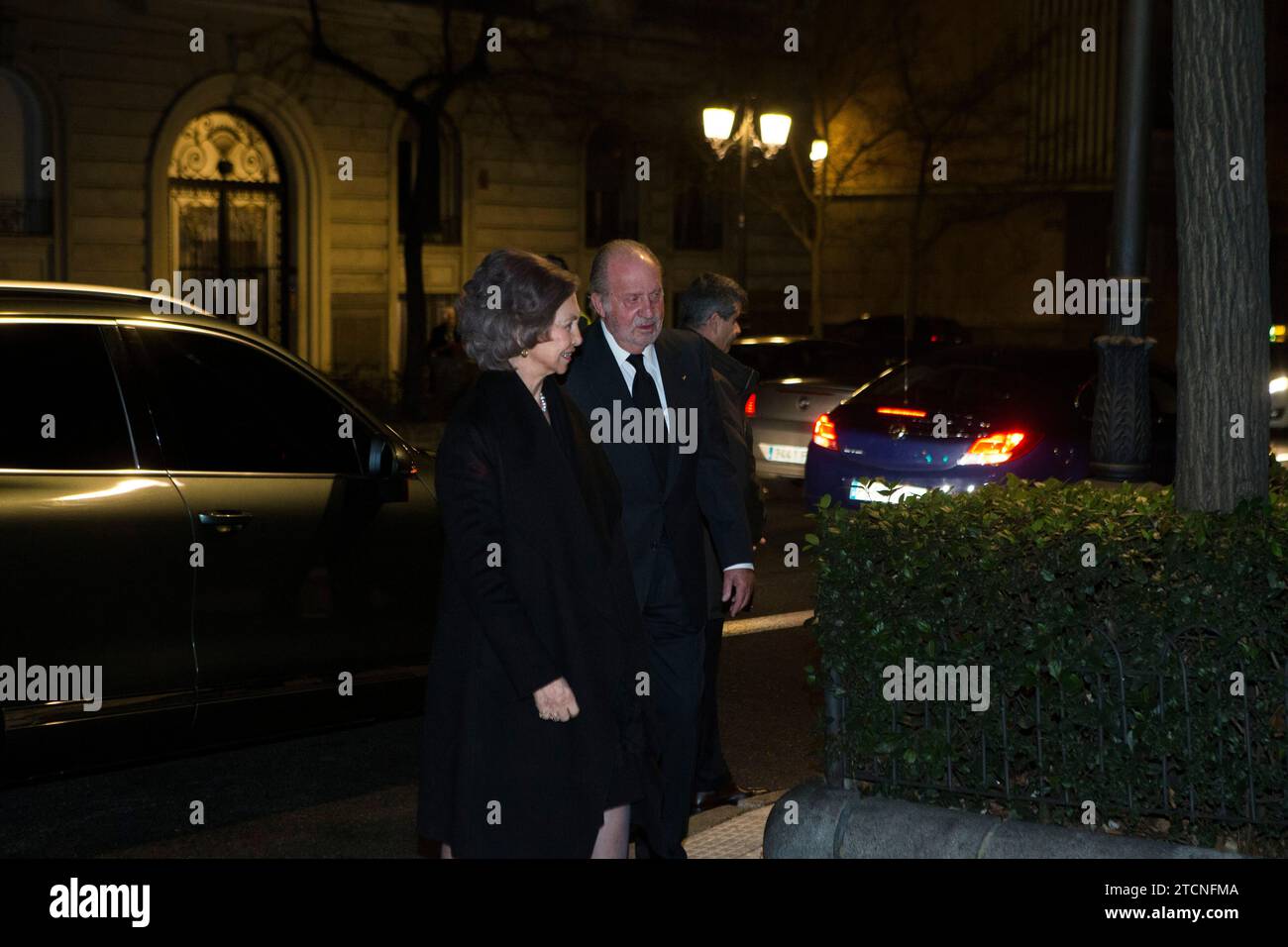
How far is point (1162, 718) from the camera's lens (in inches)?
194

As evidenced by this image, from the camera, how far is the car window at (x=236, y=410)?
6.30 metres

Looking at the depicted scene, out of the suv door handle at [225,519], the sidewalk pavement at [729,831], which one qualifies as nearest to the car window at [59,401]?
the suv door handle at [225,519]

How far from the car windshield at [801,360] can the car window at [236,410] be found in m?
12.1

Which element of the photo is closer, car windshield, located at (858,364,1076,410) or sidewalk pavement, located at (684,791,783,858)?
sidewalk pavement, located at (684,791,783,858)

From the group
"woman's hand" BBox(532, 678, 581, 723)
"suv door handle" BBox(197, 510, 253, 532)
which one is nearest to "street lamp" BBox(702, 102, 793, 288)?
"suv door handle" BBox(197, 510, 253, 532)

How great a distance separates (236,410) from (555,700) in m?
2.75

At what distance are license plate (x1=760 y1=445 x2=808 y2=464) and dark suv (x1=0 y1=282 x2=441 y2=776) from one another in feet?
29.9

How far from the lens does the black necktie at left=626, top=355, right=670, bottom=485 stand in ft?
18.7

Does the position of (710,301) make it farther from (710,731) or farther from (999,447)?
(999,447)

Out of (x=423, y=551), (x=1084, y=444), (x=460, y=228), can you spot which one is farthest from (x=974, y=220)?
(x=423, y=551)

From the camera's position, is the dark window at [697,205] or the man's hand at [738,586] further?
the dark window at [697,205]

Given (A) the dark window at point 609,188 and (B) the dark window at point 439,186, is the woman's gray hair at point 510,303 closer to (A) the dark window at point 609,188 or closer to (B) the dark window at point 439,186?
(B) the dark window at point 439,186

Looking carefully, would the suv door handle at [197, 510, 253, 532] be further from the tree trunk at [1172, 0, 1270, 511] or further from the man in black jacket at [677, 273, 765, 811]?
the tree trunk at [1172, 0, 1270, 511]

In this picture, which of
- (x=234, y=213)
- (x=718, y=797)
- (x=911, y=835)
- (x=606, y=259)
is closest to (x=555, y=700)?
(x=911, y=835)
